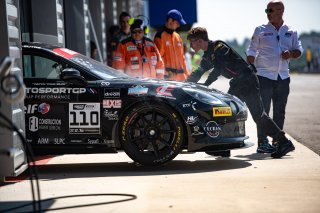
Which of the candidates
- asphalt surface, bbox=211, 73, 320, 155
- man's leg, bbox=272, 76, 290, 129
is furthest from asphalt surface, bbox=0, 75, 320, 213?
asphalt surface, bbox=211, 73, 320, 155

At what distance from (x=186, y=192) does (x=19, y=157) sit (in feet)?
6.53

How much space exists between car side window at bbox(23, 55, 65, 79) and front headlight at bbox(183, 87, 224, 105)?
1451 mm

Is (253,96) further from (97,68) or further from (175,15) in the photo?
(175,15)

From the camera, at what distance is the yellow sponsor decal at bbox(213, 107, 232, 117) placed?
352 inches

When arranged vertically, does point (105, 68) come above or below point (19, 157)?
above

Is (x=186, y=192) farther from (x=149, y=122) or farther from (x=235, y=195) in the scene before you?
(x=149, y=122)

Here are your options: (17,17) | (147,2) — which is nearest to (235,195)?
(17,17)

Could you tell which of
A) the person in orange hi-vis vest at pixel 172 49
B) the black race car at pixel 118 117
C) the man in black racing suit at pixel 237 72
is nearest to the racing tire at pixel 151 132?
the black race car at pixel 118 117

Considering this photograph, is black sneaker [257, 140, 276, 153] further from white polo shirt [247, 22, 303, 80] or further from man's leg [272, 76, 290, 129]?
white polo shirt [247, 22, 303, 80]

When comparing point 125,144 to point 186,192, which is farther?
point 125,144

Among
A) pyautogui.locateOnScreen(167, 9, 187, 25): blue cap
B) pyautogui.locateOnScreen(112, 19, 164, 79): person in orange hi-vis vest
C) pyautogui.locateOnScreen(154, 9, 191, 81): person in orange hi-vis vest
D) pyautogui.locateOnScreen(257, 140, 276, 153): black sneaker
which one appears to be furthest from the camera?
pyautogui.locateOnScreen(154, 9, 191, 81): person in orange hi-vis vest

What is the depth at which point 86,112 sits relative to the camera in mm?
8844

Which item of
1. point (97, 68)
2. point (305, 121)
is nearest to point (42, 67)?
point (97, 68)

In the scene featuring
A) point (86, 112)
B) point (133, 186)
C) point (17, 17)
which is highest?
point (17, 17)
